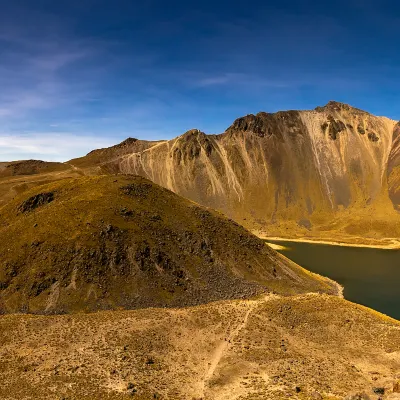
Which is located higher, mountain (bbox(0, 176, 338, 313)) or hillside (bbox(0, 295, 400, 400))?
mountain (bbox(0, 176, 338, 313))

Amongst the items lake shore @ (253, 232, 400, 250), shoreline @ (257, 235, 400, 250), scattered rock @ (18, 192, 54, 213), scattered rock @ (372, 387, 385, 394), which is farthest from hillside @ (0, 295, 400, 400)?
lake shore @ (253, 232, 400, 250)

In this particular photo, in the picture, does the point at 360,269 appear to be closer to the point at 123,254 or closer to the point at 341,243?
the point at 341,243

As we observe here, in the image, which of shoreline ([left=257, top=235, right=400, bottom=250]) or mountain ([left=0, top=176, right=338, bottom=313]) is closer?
mountain ([left=0, top=176, right=338, bottom=313])

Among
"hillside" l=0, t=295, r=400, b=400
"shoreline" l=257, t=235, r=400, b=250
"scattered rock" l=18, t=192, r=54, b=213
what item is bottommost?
"shoreline" l=257, t=235, r=400, b=250

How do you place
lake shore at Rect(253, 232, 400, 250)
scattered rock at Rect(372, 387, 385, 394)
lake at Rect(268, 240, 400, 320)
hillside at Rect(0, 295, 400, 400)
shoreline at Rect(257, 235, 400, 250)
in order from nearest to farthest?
scattered rock at Rect(372, 387, 385, 394), hillside at Rect(0, 295, 400, 400), lake at Rect(268, 240, 400, 320), shoreline at Rect(257, 235, 400, 250), lake shore at Rect(253, 232, 400, 250)

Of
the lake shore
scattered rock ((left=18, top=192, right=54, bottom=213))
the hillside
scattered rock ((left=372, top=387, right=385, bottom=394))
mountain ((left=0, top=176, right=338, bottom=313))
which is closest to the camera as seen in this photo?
scattered rock ((left=372, top=387, right=385, bottom=394))

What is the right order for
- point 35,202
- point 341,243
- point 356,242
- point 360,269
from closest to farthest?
1. point 35,202
2. point 360,269
3. point 341,243
4. point 356,242

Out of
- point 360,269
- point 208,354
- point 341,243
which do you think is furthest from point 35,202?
point 341,243

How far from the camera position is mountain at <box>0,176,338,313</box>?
68.8m

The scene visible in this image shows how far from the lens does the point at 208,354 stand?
5144cm

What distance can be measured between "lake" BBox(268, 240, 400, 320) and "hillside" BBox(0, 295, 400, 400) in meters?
27.3

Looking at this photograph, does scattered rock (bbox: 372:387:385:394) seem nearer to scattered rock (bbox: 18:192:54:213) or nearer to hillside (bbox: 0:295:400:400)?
hillside (bbox: 0:295:400:400)

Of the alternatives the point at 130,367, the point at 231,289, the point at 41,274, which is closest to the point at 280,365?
the point at 130,367

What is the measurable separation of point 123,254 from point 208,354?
31.5 meters
